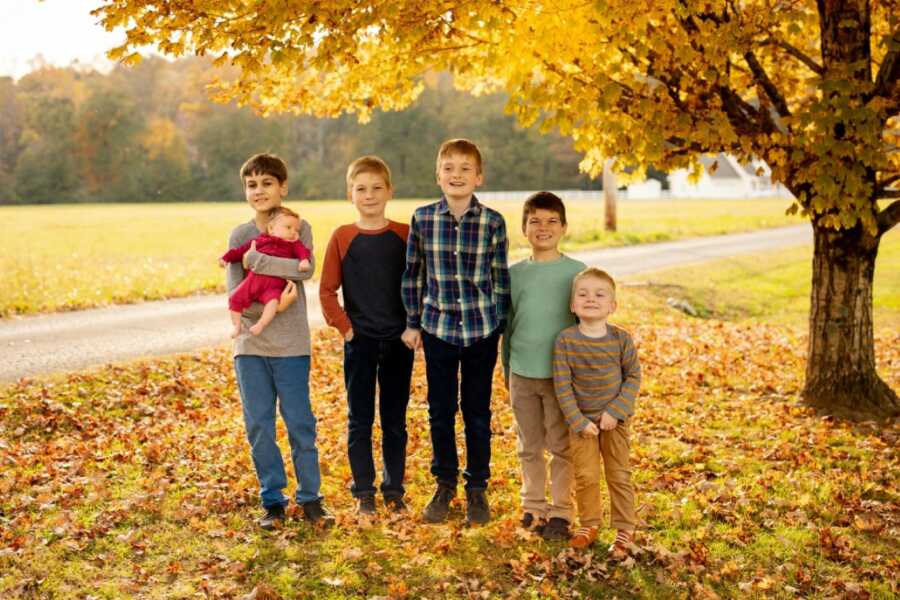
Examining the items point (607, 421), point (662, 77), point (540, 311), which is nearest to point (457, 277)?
point (540, 311)

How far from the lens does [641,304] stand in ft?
47.8

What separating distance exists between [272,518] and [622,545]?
2001 mm

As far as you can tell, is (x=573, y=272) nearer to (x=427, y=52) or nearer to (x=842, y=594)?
(x=842, y=594)

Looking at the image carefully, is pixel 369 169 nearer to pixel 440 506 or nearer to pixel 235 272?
pixel 235 272

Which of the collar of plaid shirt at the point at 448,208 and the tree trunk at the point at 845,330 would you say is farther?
the tree trunk at the point at 845,330

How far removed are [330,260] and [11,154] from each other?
2578 inches

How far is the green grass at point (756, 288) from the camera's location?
597 inches

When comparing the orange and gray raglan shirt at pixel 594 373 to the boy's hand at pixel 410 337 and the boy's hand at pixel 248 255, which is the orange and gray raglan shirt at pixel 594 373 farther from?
the boy's hand at pixel 248 255

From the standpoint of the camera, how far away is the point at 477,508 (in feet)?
16.1

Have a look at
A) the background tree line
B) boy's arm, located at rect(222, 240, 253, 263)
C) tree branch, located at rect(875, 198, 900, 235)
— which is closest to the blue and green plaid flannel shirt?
boy's arm, located at rect(222, 240, 253, 263)

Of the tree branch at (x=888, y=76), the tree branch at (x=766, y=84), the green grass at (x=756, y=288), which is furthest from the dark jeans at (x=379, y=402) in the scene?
the green grass at (x=756, y=288)

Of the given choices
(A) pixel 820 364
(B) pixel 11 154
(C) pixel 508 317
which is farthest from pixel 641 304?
(B) pixel 11 154

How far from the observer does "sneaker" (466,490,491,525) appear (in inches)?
192

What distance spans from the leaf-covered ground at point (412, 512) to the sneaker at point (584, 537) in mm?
103
